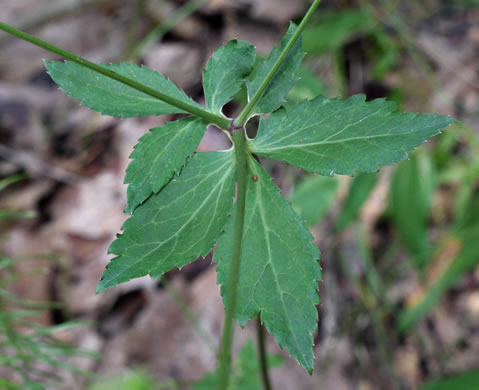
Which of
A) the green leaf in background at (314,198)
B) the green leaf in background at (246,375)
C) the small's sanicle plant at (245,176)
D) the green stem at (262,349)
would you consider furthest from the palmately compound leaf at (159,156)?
the green leaf in background at (314,198)

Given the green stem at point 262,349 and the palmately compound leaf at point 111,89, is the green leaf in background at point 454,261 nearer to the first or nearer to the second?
the green stem at point 262,349

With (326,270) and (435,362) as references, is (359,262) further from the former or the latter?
(435,362)

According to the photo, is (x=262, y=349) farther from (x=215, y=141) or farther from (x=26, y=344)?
(x=215, y=141)

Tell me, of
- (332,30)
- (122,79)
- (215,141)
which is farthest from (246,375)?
(332,30)

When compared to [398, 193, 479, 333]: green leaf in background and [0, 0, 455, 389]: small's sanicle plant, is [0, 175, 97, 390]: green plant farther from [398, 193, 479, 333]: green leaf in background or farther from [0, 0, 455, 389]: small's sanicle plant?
[398, 193, 479, 333]: green leaf in background

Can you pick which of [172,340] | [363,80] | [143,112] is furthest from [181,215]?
[363,80]
